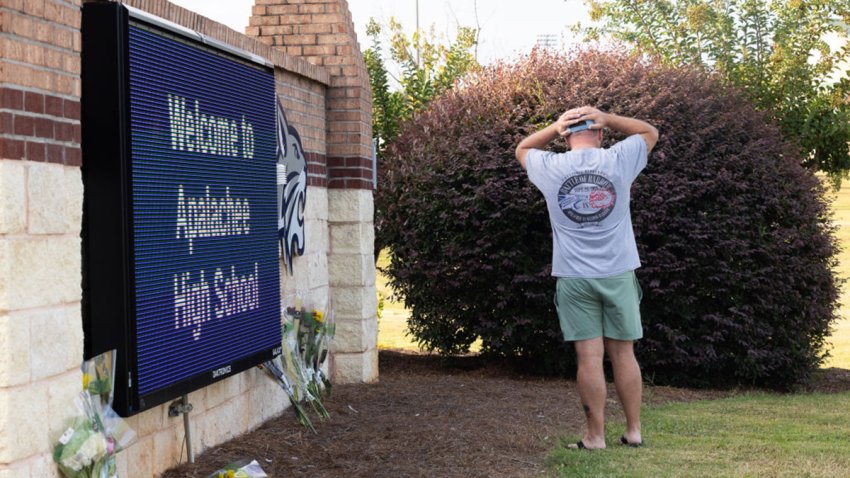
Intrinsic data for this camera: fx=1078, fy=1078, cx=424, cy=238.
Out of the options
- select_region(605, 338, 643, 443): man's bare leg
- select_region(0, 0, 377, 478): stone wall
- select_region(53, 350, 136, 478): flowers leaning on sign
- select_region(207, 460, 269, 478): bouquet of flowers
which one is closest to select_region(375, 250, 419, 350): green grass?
select_region(605, 338, 643, 443): man's bare leg

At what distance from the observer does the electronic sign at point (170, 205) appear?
182 inches

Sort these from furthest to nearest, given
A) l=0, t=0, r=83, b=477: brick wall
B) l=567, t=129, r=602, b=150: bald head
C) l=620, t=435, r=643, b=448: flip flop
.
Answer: l=620, t=435, r=643, b=448: flip flop < l=567, t=129, r=602, b=150: bald head < l=0, t=0, r=83, b=477: brick wall

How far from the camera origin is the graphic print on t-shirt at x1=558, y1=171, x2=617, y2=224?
20.1 feet

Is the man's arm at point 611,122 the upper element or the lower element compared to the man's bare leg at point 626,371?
upper

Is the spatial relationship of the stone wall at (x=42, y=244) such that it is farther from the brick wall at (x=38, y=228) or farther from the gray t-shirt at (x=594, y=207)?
the gray t-shirt at (x=594, y=207)

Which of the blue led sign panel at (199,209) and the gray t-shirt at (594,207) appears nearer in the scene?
the blue led sign panel at (199,209)

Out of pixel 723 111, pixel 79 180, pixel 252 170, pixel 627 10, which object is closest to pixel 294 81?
pixel 252 170

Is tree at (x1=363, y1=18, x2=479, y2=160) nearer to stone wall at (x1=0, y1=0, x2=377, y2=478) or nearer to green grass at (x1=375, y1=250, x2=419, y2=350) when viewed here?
green grass at (x1=375, y1=250, x2=419, y2=350)

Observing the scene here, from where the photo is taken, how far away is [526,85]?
1052 centimetres

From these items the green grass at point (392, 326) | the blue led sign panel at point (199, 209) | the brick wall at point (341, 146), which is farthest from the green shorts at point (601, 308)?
the green grass at point (392, 326)

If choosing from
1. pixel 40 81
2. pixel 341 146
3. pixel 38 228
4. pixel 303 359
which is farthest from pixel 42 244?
pixel 341 146

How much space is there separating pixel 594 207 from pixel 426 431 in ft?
5.96

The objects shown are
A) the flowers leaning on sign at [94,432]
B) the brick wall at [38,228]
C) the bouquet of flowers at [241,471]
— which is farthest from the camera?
the bouquet of flowers at [241,471]

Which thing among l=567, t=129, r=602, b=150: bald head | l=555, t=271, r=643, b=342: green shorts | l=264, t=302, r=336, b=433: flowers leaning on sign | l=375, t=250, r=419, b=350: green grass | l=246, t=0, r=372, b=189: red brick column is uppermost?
l=246, t=0, r=372, b=189: red brick column
